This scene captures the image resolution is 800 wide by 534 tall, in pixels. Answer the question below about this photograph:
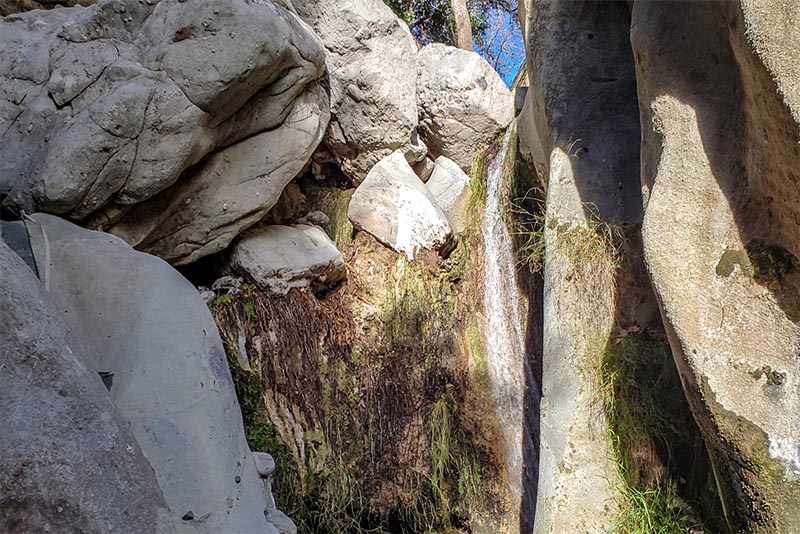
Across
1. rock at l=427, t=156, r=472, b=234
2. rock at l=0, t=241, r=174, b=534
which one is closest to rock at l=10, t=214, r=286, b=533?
rock at l=0, t=241, r=174, b=534

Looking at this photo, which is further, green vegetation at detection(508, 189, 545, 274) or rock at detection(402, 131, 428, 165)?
rock at detection(402, 131, 428, 165)

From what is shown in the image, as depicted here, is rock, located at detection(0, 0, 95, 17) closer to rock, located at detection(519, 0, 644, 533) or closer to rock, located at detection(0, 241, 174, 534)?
rock, located at detection(0, 241, 174, 534)

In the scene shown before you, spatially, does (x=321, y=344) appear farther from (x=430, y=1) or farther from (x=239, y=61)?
(x=430, y=1)

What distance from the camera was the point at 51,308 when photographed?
4.91 feet

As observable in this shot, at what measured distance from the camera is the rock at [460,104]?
5.11 metres

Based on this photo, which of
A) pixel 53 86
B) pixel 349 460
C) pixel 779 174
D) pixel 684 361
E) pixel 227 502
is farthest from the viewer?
pixel 349 460

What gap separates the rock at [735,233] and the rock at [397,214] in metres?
2.09

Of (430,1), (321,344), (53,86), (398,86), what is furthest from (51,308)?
(430,1)

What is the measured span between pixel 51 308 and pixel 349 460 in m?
2.76

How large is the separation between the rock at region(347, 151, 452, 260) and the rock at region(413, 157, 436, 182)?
20.2 inches

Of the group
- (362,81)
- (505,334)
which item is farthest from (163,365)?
(362,81)

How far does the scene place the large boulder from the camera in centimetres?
273

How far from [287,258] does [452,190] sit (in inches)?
63.4

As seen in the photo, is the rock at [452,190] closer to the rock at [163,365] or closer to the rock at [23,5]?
the rock at [23,5]
